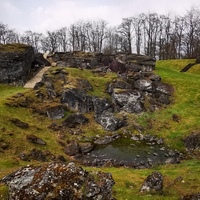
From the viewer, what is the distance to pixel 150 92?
4850 cm

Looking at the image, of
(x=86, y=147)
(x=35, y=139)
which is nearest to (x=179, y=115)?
(x=86, y=147)

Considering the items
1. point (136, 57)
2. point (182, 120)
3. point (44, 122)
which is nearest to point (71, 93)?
point (44, 122)

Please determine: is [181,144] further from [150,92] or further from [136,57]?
[136,57]

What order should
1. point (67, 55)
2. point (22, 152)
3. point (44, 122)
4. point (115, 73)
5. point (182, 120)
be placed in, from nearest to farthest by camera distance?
point (22, 152), point (44, 122), point (182, 120), point (115, 73), point (67, 55)

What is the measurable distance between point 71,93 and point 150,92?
586 inches

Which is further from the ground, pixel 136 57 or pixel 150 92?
pixel 136 57

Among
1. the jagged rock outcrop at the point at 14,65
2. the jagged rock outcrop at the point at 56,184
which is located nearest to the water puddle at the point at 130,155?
the jagged rock outcrop at the point at 56,184

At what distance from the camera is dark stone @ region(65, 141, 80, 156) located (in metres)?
33.4

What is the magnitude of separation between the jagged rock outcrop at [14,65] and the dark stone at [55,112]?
13643mm

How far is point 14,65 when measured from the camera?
50.8m

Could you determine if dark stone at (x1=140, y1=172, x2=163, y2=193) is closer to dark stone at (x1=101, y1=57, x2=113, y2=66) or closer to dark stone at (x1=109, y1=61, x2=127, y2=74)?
dark stone at (x1=109, y1=61, x2=127, y2=74)

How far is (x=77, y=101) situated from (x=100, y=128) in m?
6.47

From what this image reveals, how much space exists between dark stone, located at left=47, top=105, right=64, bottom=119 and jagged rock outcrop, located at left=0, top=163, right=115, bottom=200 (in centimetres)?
2691

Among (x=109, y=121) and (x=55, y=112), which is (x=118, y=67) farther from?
(x=55, y=112)
